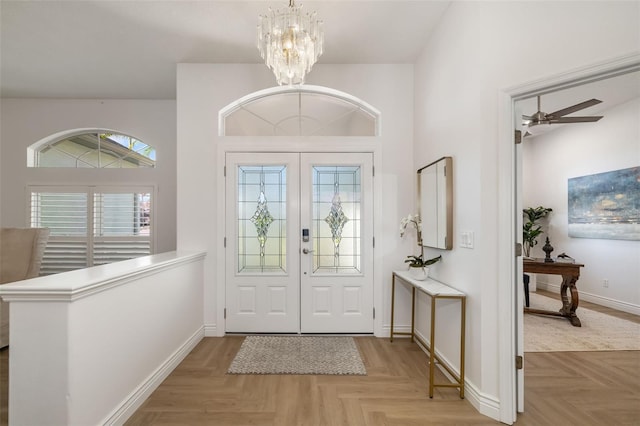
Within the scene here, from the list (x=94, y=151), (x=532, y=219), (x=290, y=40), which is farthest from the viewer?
(x=532, y=219)

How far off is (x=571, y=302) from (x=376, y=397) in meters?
3.34

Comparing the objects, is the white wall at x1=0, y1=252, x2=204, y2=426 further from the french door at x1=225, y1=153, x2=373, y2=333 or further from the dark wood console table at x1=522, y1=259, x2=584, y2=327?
the dark wood console table at x1=522, y1=259, x2=584, y2=327

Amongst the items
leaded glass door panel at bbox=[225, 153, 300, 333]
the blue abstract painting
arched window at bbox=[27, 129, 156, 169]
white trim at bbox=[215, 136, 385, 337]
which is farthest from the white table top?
arched window at bbox=[27, 129, 156, 169]

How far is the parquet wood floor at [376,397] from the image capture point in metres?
1.98

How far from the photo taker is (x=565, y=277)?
13.1 ft

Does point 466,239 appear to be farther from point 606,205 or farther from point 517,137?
point 606,205

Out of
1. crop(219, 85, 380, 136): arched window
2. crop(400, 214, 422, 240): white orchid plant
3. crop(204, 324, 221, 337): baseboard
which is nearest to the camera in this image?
crop(400, 214, 422, 240): white orchid plant

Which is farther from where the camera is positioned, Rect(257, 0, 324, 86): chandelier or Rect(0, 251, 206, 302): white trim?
Rect(257, 0, 324, 86): chandelier

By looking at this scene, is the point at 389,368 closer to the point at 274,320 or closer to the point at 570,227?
the point at 274,320

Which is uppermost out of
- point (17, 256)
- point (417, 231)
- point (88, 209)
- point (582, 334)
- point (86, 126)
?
point (86, 126)

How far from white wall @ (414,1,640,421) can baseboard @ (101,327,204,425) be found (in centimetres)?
245

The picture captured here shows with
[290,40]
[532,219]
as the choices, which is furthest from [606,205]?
[290,40]

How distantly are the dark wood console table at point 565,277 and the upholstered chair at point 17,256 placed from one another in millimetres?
6000

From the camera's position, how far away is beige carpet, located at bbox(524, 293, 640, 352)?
10.2ft
